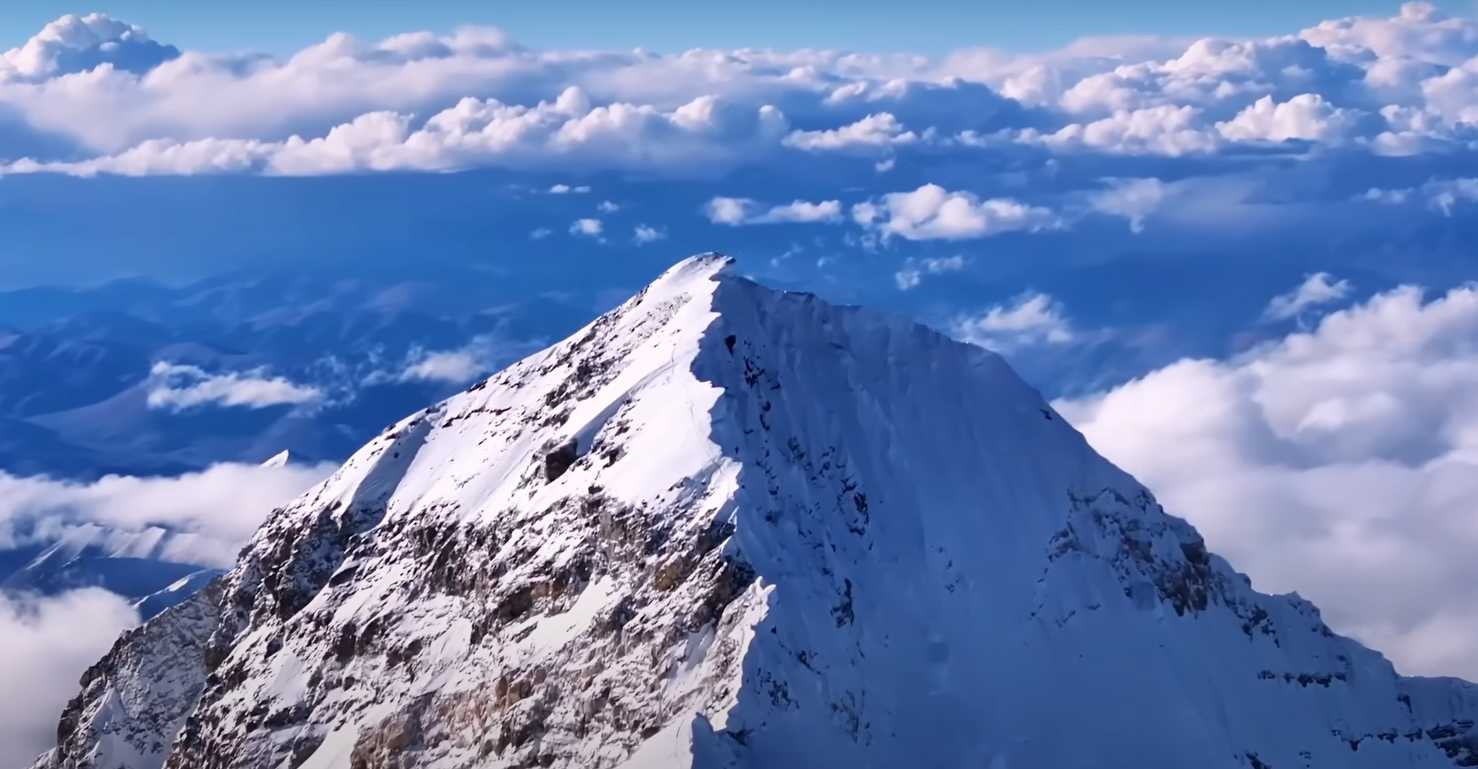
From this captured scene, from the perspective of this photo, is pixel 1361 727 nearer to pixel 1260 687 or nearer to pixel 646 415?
pixel 1260 687

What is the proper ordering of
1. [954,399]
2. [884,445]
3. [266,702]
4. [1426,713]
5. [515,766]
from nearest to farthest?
[515,766] → [266,702] → [884,445] → [954,399] → [1426,713]

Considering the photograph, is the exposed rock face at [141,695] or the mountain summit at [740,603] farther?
the exposed rock face at [141,695]

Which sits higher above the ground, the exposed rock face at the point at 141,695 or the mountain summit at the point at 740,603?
the mountain summit at the point at 740,603

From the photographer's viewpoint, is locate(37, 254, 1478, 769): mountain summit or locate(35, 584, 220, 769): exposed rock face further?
locate(35, 584, 220, 769): exposed rock face

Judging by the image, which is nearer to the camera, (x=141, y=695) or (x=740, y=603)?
(x=740, y=603)

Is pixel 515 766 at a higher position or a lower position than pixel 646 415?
lower

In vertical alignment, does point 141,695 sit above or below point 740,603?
below

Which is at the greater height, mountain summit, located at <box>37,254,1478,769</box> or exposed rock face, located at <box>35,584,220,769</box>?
mountain summit, located at <box>37,254,1478,769</box>

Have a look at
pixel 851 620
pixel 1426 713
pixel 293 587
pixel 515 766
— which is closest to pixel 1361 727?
pixel 1426 713
